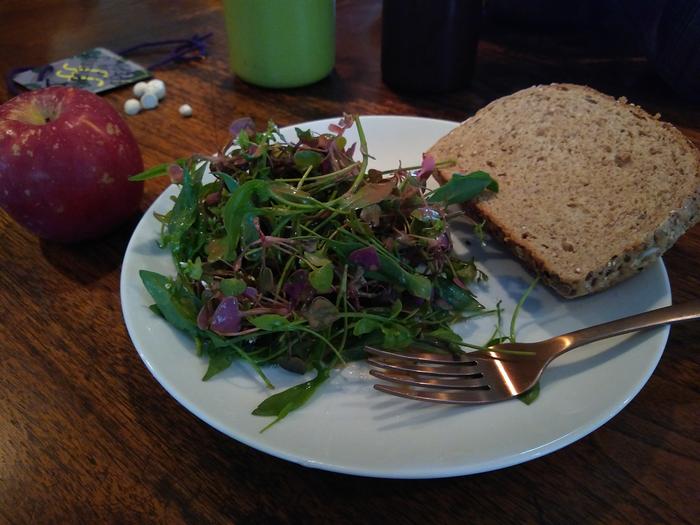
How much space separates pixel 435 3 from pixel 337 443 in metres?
1.28

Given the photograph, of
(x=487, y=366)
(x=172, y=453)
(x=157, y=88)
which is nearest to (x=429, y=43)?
(x=157, y=88)

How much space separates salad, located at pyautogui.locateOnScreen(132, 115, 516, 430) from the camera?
841mm

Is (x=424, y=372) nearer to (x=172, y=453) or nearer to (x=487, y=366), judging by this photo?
(x=487, y=366)

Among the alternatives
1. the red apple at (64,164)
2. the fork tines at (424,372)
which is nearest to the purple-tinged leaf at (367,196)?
the fork tines at (424,372)

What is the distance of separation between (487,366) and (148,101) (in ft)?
4.51

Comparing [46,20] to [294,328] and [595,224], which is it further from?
[595,224]

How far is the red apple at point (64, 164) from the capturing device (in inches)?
42.3

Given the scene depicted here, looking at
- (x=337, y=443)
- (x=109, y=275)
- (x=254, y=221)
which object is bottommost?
(x=109, y=275)

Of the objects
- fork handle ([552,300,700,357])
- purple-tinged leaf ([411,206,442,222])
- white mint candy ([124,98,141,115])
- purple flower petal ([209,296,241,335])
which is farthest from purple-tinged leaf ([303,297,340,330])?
white mint candy ([124,98,141,115])

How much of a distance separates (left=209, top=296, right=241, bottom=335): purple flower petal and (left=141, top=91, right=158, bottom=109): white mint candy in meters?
1.11

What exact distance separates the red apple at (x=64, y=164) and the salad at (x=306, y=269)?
0.20 meters

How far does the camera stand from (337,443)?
0.71 m

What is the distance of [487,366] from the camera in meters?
0.82

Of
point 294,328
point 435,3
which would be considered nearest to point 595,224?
point 294,328
